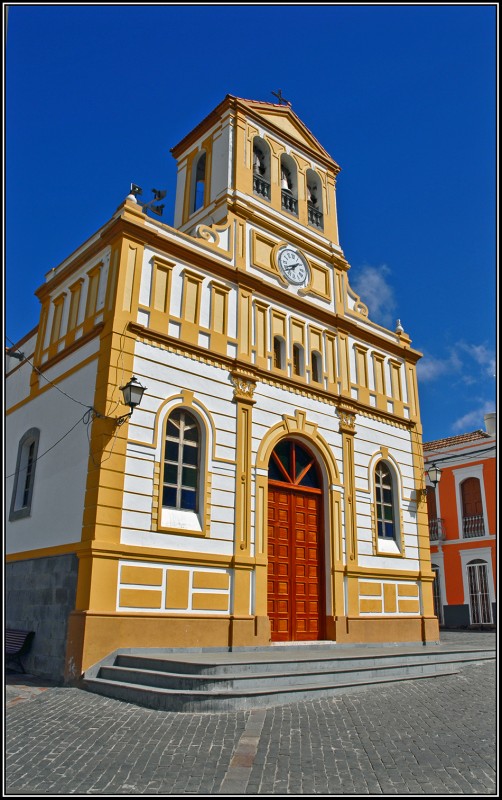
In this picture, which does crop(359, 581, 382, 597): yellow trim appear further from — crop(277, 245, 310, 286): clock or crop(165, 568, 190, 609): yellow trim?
crop(277, 245, 310, 286): clock

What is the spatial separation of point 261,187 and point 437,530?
18.6 meters

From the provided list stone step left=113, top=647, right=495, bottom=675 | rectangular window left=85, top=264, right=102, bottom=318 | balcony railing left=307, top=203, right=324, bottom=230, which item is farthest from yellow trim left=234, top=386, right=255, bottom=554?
balcony railing left=307, top=203, right=324, bottom=230

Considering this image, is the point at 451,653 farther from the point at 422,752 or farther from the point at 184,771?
the point at 184,771

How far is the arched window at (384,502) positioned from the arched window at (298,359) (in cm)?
364

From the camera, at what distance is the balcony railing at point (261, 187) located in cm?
1756

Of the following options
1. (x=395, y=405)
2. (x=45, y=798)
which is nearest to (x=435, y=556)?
(x=395, y=405)

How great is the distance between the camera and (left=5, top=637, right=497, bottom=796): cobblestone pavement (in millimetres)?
5539

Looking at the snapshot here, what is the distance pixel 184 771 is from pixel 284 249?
1377 cm

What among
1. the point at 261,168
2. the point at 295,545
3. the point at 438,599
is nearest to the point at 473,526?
the point at 438,599

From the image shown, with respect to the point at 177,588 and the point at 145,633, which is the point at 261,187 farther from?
the point at 145,633

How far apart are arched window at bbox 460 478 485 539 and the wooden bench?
2143 centimetres

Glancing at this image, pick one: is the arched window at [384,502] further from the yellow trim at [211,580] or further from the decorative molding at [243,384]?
the yellow trim at [211,580]

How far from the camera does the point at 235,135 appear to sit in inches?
682

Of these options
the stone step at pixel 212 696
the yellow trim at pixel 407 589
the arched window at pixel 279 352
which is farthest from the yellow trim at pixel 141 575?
the yellow trim at pixel 407 589
